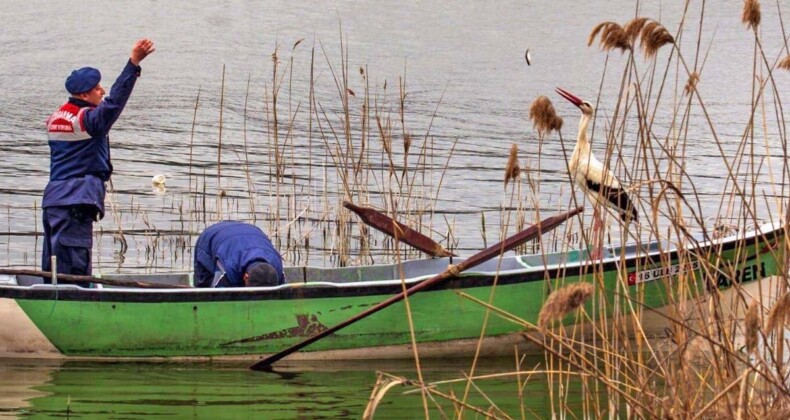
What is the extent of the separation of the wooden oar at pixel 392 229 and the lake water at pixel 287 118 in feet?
2.30

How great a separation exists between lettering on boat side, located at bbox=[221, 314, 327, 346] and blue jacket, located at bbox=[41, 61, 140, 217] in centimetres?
104

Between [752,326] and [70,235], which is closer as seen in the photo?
[752,326]

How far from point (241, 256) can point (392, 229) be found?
0.80m

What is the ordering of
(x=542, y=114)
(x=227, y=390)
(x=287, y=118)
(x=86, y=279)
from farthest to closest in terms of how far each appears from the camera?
(x=287, y=118)
(x=86, y=279)
(x=227, y=390)
(x=542, y=114)

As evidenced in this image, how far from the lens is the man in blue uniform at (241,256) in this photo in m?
7.30

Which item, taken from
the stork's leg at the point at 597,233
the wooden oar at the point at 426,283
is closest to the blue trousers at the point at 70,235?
the wooden oar at the point at 426,283

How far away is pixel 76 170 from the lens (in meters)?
7.59

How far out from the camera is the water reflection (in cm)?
653

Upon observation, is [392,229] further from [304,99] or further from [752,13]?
[304,99]

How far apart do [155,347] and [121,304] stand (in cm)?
30

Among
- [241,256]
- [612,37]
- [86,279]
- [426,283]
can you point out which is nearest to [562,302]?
[612,37]

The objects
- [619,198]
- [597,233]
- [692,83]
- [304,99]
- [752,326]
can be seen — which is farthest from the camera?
[304,99]

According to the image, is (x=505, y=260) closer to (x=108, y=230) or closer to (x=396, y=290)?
(x=396, y=290)

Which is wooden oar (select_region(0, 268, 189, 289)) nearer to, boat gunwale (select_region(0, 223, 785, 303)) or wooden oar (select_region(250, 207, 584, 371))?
boat gunwale (select_region(0, 223, 785, 303))
